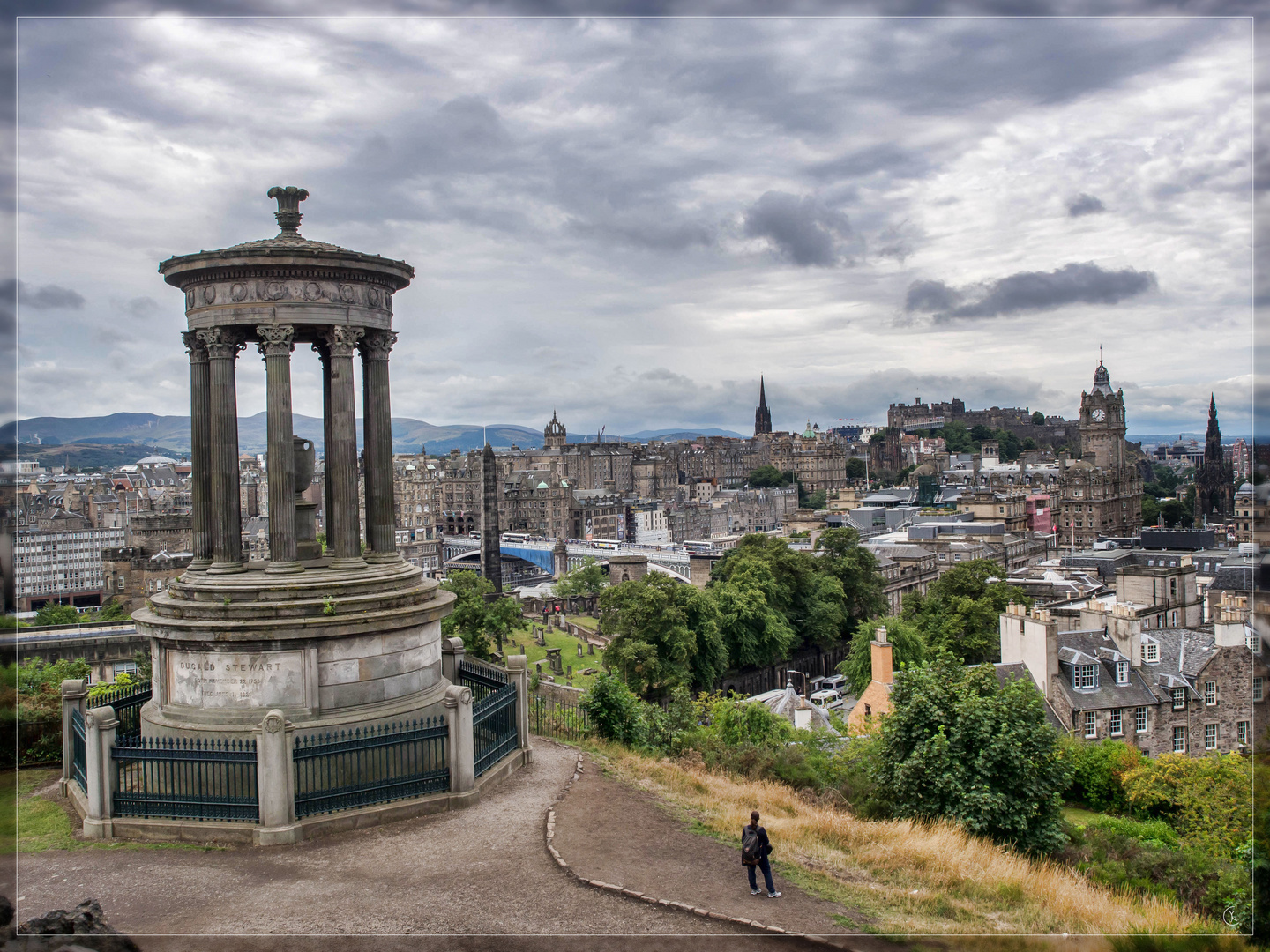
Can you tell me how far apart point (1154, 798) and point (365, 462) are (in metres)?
25.4

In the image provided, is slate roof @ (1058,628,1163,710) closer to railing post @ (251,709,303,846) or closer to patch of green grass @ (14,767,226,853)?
railing post @ (251,709,303,846)

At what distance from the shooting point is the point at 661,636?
50.3m

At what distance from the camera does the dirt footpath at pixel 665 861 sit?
10.7 meters

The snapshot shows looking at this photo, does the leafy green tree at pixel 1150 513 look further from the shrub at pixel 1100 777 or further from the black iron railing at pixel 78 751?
the black iron railing at pixel 78 751

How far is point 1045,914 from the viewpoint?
1109 centimetres

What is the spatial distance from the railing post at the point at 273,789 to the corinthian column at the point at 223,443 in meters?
3.66

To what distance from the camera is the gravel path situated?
10.3 meters

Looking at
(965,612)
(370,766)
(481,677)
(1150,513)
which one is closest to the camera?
(370,766)

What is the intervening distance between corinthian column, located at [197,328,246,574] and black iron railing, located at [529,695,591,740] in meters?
7.58

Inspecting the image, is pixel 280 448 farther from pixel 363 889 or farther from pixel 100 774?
pixel 363 889

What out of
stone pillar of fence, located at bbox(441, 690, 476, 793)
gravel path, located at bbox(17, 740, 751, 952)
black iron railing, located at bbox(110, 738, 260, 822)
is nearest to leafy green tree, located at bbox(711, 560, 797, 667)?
stone pillar of fence, located at bbox(441, 690, 476, 793)

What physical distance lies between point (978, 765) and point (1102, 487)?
133174 millimetres

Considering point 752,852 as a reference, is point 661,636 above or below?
below

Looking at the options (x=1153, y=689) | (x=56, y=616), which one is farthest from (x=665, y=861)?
(x=56, y=616)
